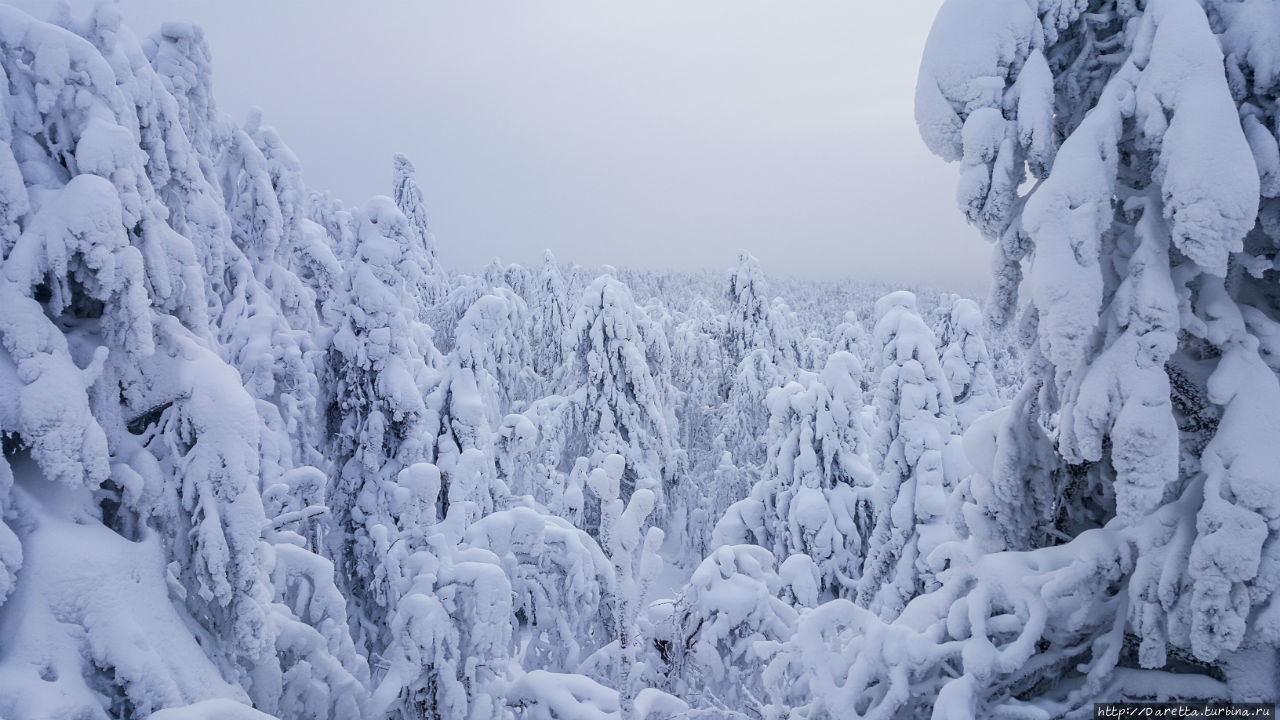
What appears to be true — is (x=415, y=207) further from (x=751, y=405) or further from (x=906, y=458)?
(x=906, y=458)

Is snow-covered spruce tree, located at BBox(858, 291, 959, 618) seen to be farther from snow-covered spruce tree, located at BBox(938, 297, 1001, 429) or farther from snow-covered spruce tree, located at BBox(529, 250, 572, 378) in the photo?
snow-covered spruce tree, located at BBox(529, 250, 572, 378)

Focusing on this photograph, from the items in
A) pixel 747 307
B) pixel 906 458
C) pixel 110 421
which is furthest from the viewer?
pixel 747 307

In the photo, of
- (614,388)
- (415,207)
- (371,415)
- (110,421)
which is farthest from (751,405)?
(110,421)

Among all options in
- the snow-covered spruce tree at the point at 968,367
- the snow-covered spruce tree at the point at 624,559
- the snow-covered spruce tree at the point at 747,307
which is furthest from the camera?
the snow-covered spruce tree at the point at 747,307

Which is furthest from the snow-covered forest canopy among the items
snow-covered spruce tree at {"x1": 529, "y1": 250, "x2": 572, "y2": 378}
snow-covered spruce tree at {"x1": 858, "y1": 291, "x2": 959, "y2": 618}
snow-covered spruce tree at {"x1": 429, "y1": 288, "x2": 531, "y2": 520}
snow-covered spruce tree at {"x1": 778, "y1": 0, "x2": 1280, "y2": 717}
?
snow-covered spruce tree at {"x1": 529, "y1": 250, "x2": 572, "y2": 378}

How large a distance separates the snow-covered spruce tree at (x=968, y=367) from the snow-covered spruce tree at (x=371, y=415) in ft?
36.8

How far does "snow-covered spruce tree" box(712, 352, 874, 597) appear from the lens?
13.7 metres

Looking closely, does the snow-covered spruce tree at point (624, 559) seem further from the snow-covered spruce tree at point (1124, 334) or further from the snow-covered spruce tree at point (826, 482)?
the snow-covered spruce tree at point (826, 482)

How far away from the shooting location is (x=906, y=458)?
1194 cm

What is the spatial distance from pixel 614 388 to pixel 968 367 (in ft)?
29.5

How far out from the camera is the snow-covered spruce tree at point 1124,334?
10.3 ft

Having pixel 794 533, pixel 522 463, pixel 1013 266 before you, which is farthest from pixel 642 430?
pixel 1013 266

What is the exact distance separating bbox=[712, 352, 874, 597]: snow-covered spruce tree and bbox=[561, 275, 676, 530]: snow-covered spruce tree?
16.3 feet

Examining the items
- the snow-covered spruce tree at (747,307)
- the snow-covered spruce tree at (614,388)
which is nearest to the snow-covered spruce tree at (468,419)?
the snow-covered spruce tree at (614,388)
